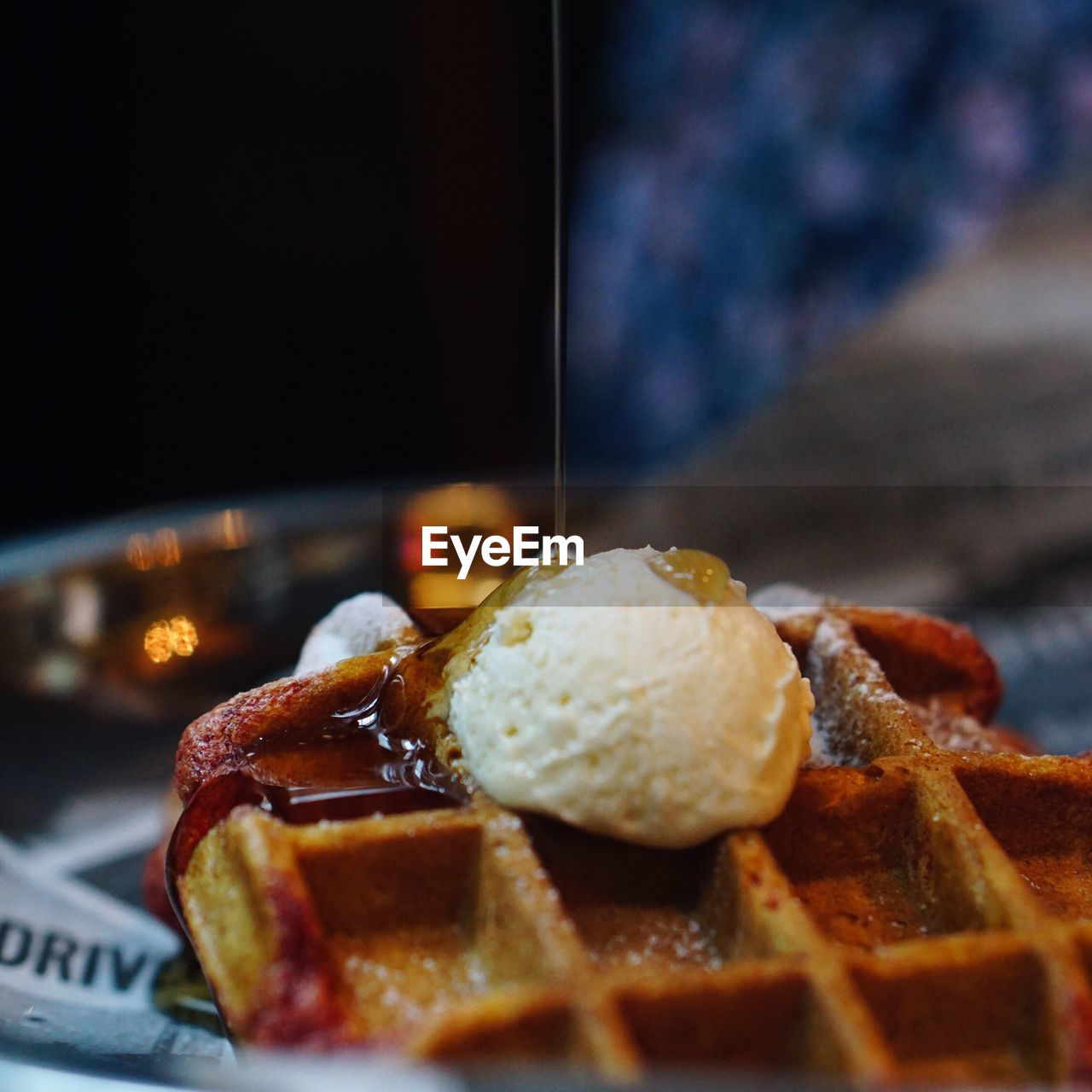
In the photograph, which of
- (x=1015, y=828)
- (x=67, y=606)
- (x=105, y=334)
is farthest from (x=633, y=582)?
(x=105, y=334)

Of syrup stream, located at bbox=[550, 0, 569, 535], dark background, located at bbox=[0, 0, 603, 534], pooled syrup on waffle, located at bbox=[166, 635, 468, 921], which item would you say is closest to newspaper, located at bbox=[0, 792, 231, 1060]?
pooled syrup on waffle, located at bbox=[166, 635, 468, 921]

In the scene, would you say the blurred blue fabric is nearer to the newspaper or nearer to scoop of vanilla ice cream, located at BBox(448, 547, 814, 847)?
the newspaper

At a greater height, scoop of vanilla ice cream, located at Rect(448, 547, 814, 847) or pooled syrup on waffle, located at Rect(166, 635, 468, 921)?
scoop of vanilla ice cream, located at Rect(448, 547, 814, 847)

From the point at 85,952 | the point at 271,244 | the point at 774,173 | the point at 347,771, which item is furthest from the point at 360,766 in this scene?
the point at 774,173

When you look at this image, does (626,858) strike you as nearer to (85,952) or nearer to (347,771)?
(347,771)

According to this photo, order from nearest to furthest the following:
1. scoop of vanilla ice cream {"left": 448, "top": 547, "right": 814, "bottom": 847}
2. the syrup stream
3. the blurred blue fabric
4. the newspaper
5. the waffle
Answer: the waffle
scoop of vanilla ice cream {"left": 448, "top": 547, "right": 814, "bottom": 847}
the newspaper
the syrup stream
the blurred blue fabric

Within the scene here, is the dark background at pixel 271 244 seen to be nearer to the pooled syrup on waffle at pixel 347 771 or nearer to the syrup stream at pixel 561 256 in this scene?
the syrup stream at pixel 561 256
